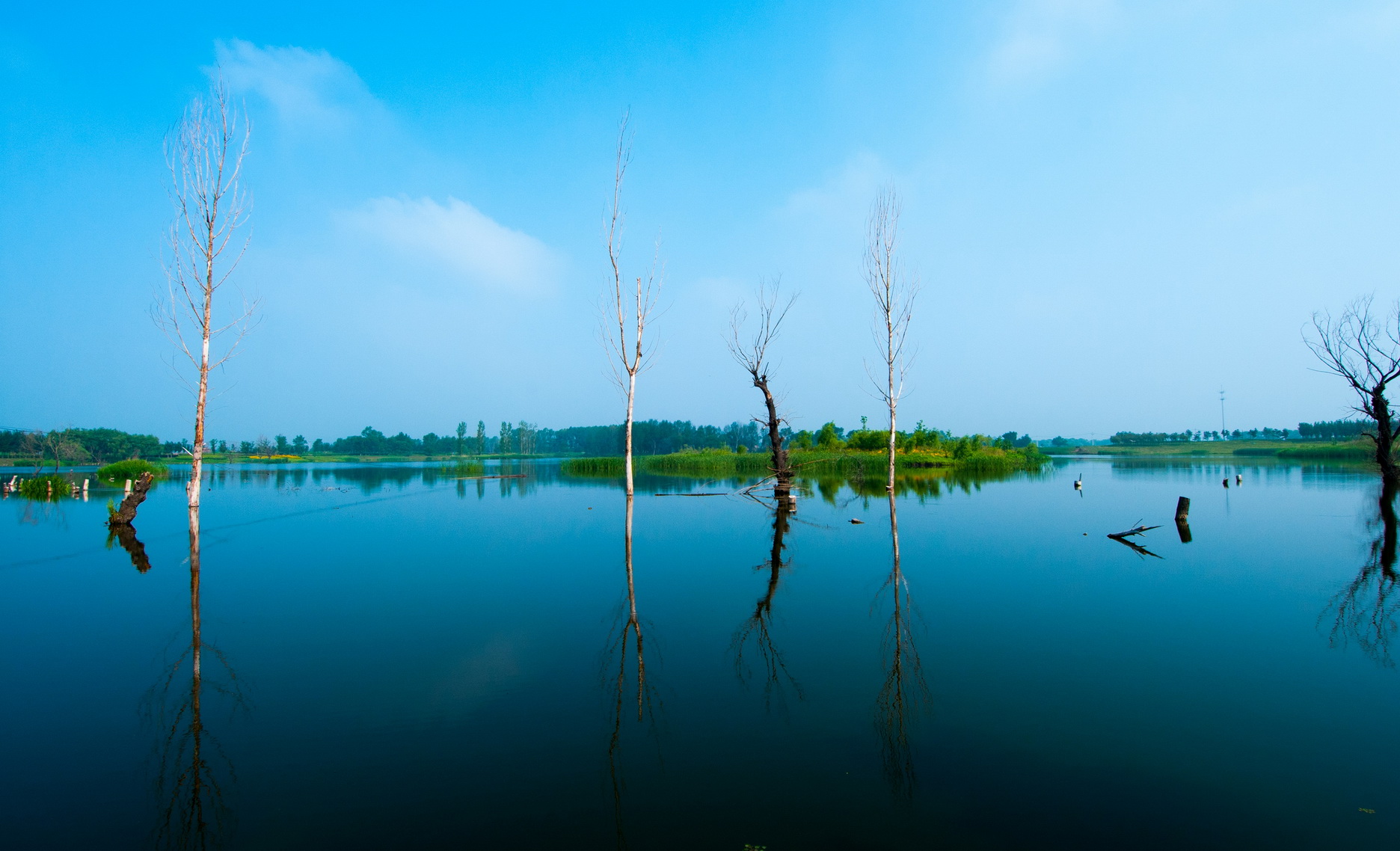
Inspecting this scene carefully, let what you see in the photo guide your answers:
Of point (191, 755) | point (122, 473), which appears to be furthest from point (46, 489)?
point (191, 755)

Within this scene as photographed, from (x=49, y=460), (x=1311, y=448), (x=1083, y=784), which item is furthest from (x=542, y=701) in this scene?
(x=1311, y=448)

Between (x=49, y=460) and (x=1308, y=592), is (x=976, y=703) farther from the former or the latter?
(x=49, y=460)

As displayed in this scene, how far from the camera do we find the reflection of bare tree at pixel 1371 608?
590 cm

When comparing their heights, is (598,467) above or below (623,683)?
above

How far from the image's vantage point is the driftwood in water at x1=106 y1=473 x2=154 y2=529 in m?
13.9

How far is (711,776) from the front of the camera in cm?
351

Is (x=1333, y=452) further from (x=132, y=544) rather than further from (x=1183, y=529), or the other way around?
(x=132, y=544)

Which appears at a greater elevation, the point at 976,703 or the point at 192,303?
the point at 192,303

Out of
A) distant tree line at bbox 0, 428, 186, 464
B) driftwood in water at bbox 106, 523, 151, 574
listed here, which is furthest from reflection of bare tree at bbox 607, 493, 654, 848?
distant tree line at bbox 0, 428, 186, 464

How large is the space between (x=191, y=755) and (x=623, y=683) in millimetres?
2798

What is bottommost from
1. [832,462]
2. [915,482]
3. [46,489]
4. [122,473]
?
[915,482]

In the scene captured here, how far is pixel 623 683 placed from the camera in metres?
4.96

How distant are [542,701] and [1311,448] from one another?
94.0 metres

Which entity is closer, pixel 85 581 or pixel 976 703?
pixel 976 703
